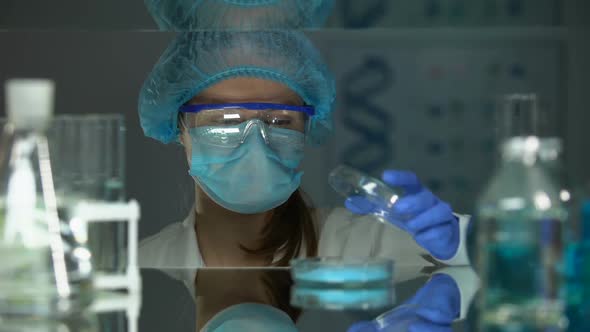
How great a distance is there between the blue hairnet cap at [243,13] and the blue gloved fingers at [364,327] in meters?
0.83

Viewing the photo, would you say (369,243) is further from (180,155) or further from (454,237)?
(180,155)

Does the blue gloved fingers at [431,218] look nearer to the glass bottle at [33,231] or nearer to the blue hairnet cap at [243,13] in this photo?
the blue hairnet cap at [243,13]

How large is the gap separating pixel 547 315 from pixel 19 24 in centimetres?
122

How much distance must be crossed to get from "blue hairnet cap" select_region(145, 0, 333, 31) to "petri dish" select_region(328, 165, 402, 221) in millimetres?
342

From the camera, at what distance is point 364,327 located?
3.18 feet

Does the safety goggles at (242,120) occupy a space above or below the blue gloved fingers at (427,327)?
above

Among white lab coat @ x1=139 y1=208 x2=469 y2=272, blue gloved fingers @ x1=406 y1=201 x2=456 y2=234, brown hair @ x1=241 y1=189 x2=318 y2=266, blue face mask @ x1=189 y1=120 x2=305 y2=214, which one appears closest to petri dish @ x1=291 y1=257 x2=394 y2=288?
blue gloved fingers @ x1=406 y1=201 x2=456 y2=234

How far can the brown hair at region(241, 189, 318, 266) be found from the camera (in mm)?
2107

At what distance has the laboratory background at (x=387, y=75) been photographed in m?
1.46

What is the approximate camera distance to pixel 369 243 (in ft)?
6.88

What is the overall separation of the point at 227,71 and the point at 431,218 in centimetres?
59

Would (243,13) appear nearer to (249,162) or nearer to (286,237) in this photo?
(249,162)

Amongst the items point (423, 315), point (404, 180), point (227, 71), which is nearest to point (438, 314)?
point (423, 315)

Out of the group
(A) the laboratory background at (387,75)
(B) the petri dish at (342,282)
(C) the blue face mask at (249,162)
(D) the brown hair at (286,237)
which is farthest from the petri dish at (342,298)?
(D) the brown hair at (286,237)
